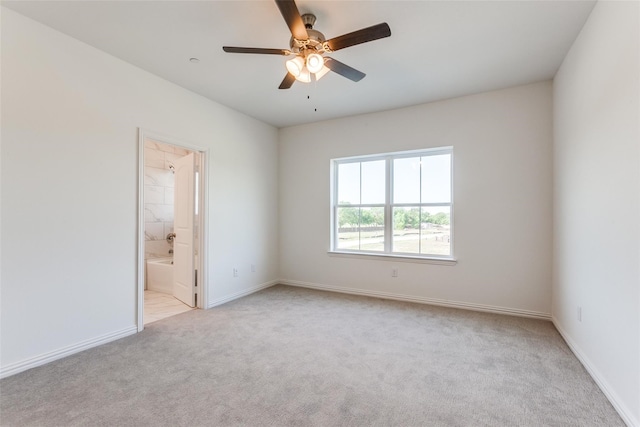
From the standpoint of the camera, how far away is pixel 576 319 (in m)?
2.52

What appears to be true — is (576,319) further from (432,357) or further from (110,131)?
(110,131)

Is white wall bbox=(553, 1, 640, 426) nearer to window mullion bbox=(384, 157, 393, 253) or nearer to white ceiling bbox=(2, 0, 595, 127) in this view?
white ceiling bbox=(2, 0, 595, 127)

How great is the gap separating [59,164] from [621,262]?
4.15 metres

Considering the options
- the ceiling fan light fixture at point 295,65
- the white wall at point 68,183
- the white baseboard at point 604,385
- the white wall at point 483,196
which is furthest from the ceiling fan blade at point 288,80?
the white baseboard at point 604,385

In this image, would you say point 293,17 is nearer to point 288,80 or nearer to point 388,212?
point 288,80

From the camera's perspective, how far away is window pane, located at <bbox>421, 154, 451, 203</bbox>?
3900 millimetres

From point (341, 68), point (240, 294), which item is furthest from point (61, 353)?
point (341, 68)

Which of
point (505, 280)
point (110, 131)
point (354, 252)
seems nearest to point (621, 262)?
point (505, 280)

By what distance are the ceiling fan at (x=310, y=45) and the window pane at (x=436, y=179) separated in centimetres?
204

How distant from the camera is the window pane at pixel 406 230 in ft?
13.4

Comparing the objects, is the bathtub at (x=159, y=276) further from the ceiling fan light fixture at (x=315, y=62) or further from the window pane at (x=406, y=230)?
the ceiling fan light fixture at (x=315, y=62)

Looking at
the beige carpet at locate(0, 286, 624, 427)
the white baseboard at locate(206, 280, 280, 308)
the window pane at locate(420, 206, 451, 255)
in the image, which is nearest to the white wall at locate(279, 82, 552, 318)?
the window pane at locate(420, 206, 451, 255)

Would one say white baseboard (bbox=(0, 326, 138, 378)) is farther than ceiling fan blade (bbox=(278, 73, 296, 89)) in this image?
No

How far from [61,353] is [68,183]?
56.2 inches
